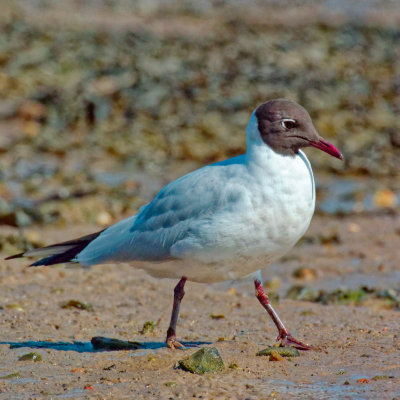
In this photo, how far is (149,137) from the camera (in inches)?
455

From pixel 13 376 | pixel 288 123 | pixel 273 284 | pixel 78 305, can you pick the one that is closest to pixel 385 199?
pixel 273 284

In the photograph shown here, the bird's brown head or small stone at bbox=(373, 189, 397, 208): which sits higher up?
the bird's brown head

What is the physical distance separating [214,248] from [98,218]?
4274 mm

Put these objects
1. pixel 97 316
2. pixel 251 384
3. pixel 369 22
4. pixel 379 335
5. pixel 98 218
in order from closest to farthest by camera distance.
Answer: pixel 251 384, pixel 379 335, pixel 97 316, pixel 98 218, pixel 369 22

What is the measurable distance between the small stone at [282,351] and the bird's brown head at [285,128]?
1106 mm

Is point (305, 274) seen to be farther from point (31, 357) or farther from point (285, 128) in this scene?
point (31, 357)

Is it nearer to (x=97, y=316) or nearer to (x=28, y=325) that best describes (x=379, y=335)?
(x=97, y=316)

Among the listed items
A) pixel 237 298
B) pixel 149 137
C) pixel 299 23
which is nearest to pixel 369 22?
pixel 299 23

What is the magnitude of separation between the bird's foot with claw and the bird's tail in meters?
1.35

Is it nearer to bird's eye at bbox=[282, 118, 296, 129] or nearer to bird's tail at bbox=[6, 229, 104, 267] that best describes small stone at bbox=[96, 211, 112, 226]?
bird's tail at bbox=[6, 229, 104, 267]

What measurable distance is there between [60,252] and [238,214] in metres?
1.38

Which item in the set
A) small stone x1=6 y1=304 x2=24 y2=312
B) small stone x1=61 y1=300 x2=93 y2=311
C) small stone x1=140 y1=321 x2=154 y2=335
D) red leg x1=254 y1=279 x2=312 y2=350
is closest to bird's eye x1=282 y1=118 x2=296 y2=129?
red leg x1=254 y1=279 x2=312 y2=350

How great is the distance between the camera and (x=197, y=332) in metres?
5.19

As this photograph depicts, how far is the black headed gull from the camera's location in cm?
424
